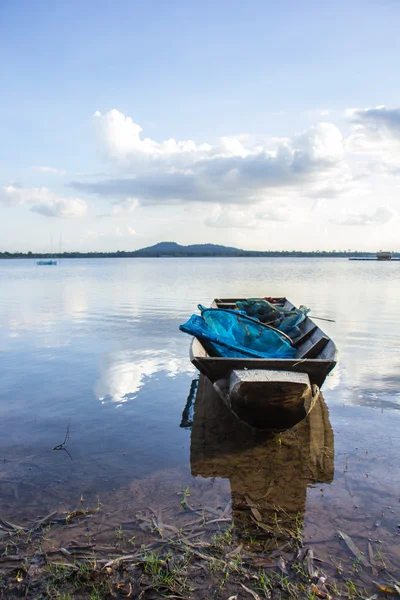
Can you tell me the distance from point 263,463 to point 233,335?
3.63 meters

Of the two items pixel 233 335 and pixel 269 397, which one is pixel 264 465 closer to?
pixel 269 397

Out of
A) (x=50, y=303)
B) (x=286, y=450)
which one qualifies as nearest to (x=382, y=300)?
(x=50, y=303)

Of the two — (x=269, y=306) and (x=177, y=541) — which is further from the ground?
(x=269, y=306)

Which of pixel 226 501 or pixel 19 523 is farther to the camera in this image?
pixel 226 501

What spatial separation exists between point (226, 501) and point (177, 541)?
101 cm

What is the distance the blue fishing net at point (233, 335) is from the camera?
28.3 feet

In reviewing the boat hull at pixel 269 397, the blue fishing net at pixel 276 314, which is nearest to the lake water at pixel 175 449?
A: the boat hull at pixel 269 397

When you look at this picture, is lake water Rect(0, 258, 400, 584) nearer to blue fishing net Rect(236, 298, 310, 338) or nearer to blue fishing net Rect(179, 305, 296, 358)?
blue fishing net Rect(179, 305, 296, 358)

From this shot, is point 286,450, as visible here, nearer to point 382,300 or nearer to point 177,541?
point 177,541

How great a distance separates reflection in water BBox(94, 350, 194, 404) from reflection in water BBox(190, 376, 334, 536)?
209cm

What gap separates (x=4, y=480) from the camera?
5727 millimetres

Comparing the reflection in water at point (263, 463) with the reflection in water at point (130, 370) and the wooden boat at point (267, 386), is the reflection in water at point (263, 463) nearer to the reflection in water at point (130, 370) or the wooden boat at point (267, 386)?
the wooden boat at point (267, 386)

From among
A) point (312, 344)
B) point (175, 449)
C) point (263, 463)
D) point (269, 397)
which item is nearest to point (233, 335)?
point (312, 344)

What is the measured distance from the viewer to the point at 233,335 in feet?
31.4
